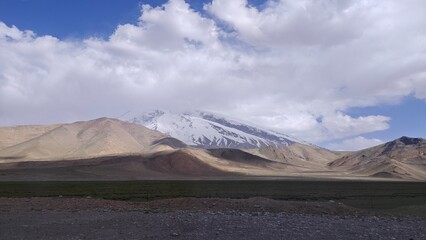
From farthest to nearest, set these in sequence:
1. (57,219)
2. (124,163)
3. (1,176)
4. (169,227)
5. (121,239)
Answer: (124,163) → (1,176) → (57,219) → (169,227) → (121,239)

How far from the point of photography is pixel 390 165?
194 meters

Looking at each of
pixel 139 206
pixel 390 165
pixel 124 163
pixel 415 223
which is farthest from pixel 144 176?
pixel 415 223

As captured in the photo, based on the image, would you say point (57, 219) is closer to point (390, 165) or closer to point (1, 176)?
point (1, 176)

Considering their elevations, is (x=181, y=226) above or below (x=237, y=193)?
below

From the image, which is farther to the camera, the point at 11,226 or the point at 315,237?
the point at 11,226

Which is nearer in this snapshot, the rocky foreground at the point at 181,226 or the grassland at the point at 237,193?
the rocky foreground at the point at 181,226

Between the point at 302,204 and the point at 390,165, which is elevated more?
the point at 390,165

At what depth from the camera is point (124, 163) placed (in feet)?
564

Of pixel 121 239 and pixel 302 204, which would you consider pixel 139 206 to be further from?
pixel 121 239

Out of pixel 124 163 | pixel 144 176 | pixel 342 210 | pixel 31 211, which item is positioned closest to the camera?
pixel 31 211

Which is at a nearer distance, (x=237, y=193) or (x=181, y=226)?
(x=181, y=226)

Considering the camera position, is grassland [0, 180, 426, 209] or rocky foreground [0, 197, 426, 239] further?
grassland [0, 180, 426, 209]

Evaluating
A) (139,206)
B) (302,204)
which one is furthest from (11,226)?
(302,204)

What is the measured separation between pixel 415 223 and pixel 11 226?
61.2 feet
